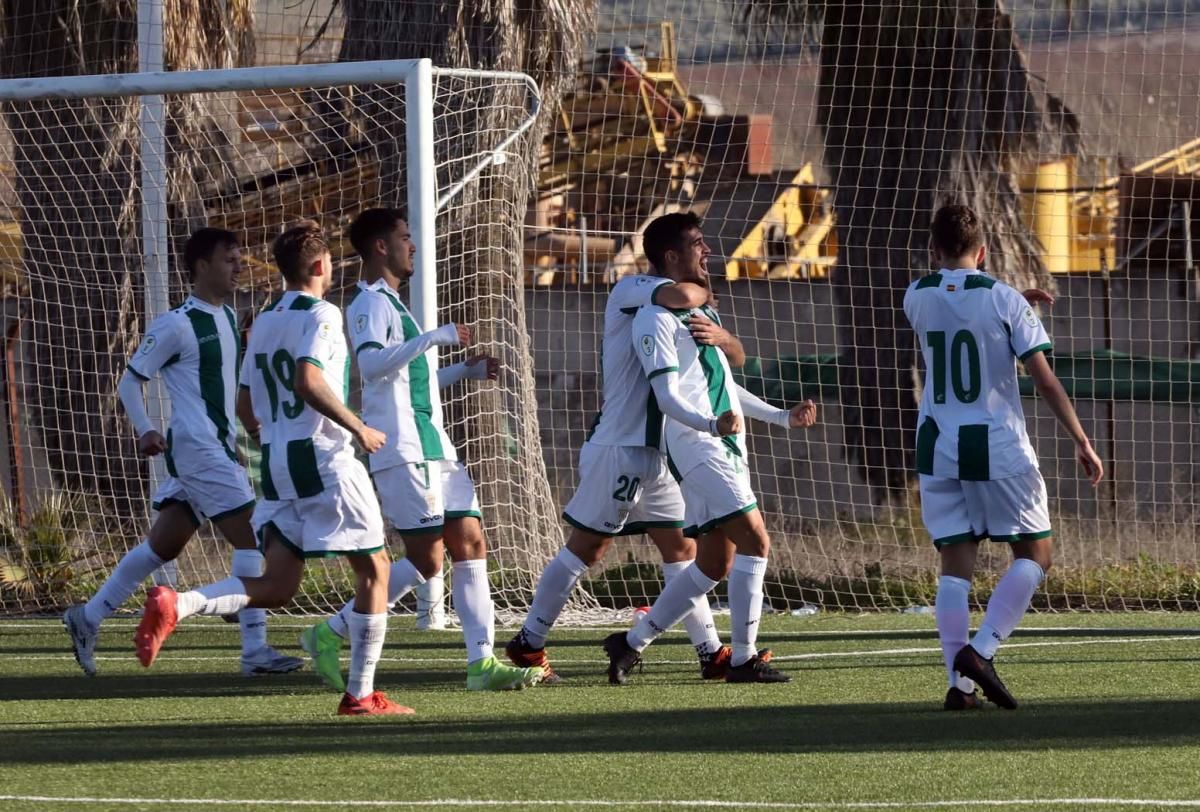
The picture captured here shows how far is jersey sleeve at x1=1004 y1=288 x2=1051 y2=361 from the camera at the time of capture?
6.46 meters

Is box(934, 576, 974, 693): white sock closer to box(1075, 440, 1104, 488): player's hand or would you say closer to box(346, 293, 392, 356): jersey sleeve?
box(1075, 440, 1104, 488): player's hand

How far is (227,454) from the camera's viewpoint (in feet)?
27.0

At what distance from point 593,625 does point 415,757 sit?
4.71m

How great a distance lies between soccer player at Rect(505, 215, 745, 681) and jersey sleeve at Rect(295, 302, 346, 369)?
1345mm

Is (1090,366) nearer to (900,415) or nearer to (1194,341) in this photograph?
(900,415)

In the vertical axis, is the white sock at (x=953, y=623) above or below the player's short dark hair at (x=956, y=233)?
below

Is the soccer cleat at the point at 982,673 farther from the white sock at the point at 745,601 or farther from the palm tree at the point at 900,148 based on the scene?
the palm tree at the point at 900,148

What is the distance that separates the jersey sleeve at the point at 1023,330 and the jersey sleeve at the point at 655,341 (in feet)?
4.38

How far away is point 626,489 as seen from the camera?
291 inches

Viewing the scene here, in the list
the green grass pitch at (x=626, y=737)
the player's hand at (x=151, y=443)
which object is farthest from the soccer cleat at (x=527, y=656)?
the player's hand at (x=151, y=443)

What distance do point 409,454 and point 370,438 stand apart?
0.55 m

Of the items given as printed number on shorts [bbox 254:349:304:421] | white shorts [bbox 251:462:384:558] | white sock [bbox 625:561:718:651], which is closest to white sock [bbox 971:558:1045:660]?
white sock [bbox 625:561:718:651]

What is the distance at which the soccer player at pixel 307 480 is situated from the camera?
6.35 meters

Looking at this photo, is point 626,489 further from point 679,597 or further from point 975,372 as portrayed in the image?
point 975,372
